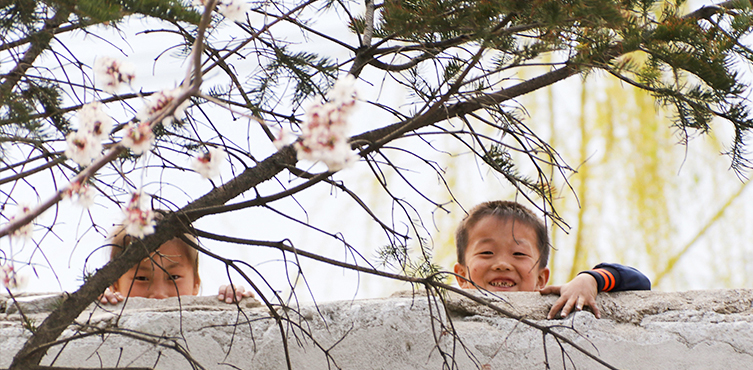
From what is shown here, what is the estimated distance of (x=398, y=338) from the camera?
1.15 metres

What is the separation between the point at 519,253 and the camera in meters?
1.66

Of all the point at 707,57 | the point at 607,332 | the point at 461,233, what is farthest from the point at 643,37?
the point at 461,233

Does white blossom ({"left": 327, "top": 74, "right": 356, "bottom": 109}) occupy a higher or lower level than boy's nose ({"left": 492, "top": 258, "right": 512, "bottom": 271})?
lower

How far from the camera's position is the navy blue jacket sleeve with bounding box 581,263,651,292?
1.30 metres

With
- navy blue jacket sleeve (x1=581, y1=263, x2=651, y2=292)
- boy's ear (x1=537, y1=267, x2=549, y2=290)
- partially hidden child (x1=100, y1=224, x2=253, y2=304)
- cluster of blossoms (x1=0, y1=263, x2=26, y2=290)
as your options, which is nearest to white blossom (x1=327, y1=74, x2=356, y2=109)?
cluster of blossoms (x1=0, y1=263, x2=26, y2=290)

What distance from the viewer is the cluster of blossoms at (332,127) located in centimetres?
62

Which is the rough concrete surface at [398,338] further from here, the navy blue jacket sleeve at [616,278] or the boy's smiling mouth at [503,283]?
the boy's smiling mouth at [503,283]

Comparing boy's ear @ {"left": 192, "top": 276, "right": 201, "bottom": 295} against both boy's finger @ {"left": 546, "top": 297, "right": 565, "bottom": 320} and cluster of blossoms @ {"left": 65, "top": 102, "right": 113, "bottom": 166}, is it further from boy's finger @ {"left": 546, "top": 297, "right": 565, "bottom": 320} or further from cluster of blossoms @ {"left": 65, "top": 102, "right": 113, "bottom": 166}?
cluster of blossoms @ {"left": 65, "top": 102, "right": 113, "bottom": 166}

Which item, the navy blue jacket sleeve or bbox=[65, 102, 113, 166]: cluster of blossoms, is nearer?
bbox=[65, 102, 113, 166]: cluster of blossoms

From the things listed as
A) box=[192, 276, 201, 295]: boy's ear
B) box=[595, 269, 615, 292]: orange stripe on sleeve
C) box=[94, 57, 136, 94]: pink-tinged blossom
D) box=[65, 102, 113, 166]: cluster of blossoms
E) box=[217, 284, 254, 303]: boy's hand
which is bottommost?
box=[217, 284, 254, 303]: boy's hand

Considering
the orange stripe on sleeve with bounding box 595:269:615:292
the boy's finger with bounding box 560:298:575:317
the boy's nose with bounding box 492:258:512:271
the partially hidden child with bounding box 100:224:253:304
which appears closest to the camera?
the boy's finger with bounding box 560:298:575:317

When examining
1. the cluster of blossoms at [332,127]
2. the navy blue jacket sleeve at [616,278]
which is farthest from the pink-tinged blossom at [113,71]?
the navy blue jacket sleeve at [616,278]

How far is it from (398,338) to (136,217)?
23.3 inches

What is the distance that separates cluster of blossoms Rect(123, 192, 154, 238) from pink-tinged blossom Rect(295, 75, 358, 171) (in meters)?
0.21
